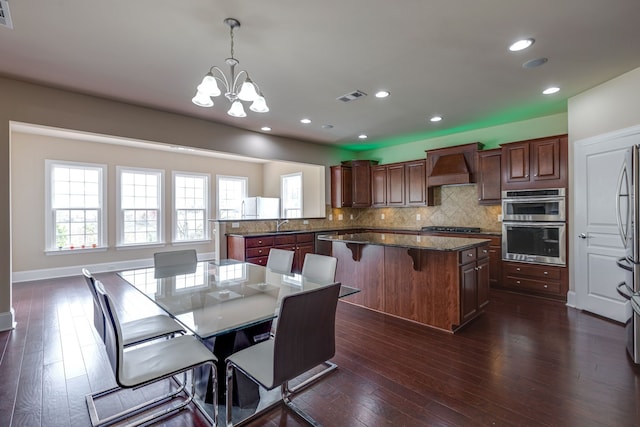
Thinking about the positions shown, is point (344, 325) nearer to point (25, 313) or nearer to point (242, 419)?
point (242, 419)

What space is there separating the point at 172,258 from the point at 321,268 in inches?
67.1

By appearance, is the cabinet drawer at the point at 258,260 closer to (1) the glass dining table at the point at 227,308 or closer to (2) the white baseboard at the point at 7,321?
(1) the glass dining table at the point at 227,308

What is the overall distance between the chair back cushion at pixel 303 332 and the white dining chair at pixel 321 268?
2.60 ft

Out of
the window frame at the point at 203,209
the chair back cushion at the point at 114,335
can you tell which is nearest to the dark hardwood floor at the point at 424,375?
the chair back cushion at the point at 114,335

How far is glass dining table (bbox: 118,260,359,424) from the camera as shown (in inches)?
64.6

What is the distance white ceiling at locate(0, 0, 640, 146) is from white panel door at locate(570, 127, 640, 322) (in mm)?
746

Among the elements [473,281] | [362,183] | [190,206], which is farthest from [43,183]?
[473,281]

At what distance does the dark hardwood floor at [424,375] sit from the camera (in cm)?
184

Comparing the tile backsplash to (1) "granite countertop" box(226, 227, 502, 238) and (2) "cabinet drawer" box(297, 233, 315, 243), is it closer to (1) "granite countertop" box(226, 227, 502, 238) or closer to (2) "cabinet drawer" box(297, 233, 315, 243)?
(1) "granite countertop" box(226, 227, 502, 238)

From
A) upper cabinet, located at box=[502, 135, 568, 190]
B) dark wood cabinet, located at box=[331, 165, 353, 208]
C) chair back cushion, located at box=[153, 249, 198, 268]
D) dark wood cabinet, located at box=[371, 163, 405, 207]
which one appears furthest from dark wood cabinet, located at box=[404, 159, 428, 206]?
chair back cushion, located at box=[153, 249, 198, 268]

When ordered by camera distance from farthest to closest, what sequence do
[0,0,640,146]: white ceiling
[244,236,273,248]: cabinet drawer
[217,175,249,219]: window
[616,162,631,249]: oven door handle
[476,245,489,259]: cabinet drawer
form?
[217,175,249,219]: window → [244,236,273,248]: cabinet drawer → [476,245,489,259]: cabinet drawer → [616,162,631,249]: oven door handle → [0,0,640,146]: white ceiling

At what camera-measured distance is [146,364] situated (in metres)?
1.61

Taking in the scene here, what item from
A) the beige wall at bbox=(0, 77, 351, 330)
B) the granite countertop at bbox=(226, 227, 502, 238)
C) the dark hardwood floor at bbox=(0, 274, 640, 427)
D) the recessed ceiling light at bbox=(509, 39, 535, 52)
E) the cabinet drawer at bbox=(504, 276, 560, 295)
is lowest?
the dark hardwood floor at bbox=(0, 274, 640, 427)

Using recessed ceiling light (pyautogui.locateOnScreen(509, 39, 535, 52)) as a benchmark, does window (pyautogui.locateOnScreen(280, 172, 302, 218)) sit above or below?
below
